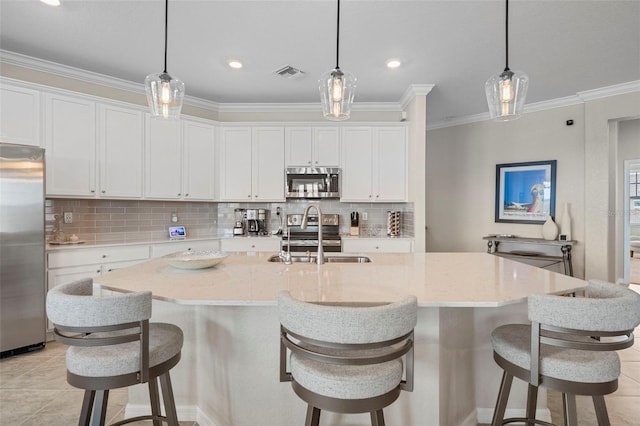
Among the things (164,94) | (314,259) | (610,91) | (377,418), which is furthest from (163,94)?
(610,91)

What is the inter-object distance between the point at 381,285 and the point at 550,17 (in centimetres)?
253

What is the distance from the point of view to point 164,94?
6.35ft

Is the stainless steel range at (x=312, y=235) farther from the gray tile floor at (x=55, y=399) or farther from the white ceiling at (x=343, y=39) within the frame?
the gray tile floor at (x=55, y=399)

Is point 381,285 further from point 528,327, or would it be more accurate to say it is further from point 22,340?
point 22,340

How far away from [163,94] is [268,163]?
255 cm

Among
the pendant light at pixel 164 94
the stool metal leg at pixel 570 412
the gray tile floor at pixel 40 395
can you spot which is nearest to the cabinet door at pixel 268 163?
the pendant light at pixel 164 94

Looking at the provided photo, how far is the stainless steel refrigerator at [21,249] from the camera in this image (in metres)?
2.70

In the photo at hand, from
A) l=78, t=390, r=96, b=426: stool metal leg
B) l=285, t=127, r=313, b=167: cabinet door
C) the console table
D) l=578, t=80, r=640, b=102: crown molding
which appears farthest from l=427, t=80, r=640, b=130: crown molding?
l=78, t=390, r=96, b=426: stool metal leg

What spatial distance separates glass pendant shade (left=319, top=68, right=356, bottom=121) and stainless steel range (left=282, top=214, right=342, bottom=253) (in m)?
2.42

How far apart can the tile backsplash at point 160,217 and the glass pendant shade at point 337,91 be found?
2.51 meters

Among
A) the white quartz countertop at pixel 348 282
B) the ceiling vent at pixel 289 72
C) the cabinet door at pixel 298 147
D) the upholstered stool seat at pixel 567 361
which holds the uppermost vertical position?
the ceiling vent at pixel 289 72

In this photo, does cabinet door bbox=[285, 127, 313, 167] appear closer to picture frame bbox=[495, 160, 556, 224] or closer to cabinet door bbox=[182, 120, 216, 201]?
cabinet door bbox=[182, 120, 216, 201]

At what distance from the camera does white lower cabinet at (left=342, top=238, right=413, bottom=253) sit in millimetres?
4145

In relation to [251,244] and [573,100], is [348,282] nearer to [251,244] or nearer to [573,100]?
[251,244]
